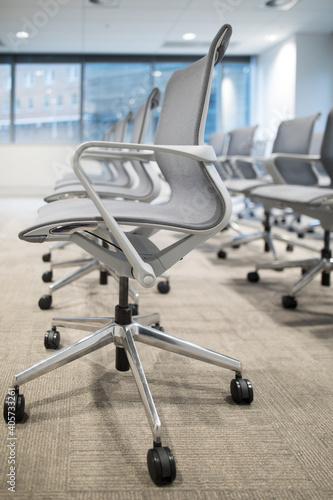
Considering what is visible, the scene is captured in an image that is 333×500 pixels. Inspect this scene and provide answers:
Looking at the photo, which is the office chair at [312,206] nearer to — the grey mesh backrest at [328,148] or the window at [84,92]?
the grey mesh backrest at [328,148]

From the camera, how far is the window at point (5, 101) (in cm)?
813

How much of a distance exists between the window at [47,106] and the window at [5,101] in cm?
14

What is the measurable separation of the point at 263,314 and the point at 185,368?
0.64 metres

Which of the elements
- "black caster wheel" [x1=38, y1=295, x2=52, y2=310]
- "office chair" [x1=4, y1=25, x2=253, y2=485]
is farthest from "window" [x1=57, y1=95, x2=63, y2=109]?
"office chair" [x1=4, y1=25, x2=253, y2=485]

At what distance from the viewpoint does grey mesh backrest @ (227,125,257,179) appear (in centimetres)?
380

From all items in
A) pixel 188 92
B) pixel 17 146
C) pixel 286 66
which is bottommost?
pixel 188 92

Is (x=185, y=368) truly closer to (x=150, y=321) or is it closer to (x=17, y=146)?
(x=150, y=321)

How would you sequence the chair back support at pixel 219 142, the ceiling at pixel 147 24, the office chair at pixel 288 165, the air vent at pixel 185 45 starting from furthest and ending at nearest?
the air vent at pixel 185 45 < the ceiling at pixel 147 24 < the chair back support at pixel 219 142 < the office chair at pixel 288 165

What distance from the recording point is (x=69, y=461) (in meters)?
0.94

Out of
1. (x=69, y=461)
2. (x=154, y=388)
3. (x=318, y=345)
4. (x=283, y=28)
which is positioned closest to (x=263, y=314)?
(x=318, y=345)

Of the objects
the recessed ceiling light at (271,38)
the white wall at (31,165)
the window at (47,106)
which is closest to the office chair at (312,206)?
the recessed ceiling light at (271,38)

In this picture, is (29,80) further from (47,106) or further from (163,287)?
(163,287)

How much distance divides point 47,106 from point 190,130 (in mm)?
7841

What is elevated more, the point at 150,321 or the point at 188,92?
the point at 188,92
